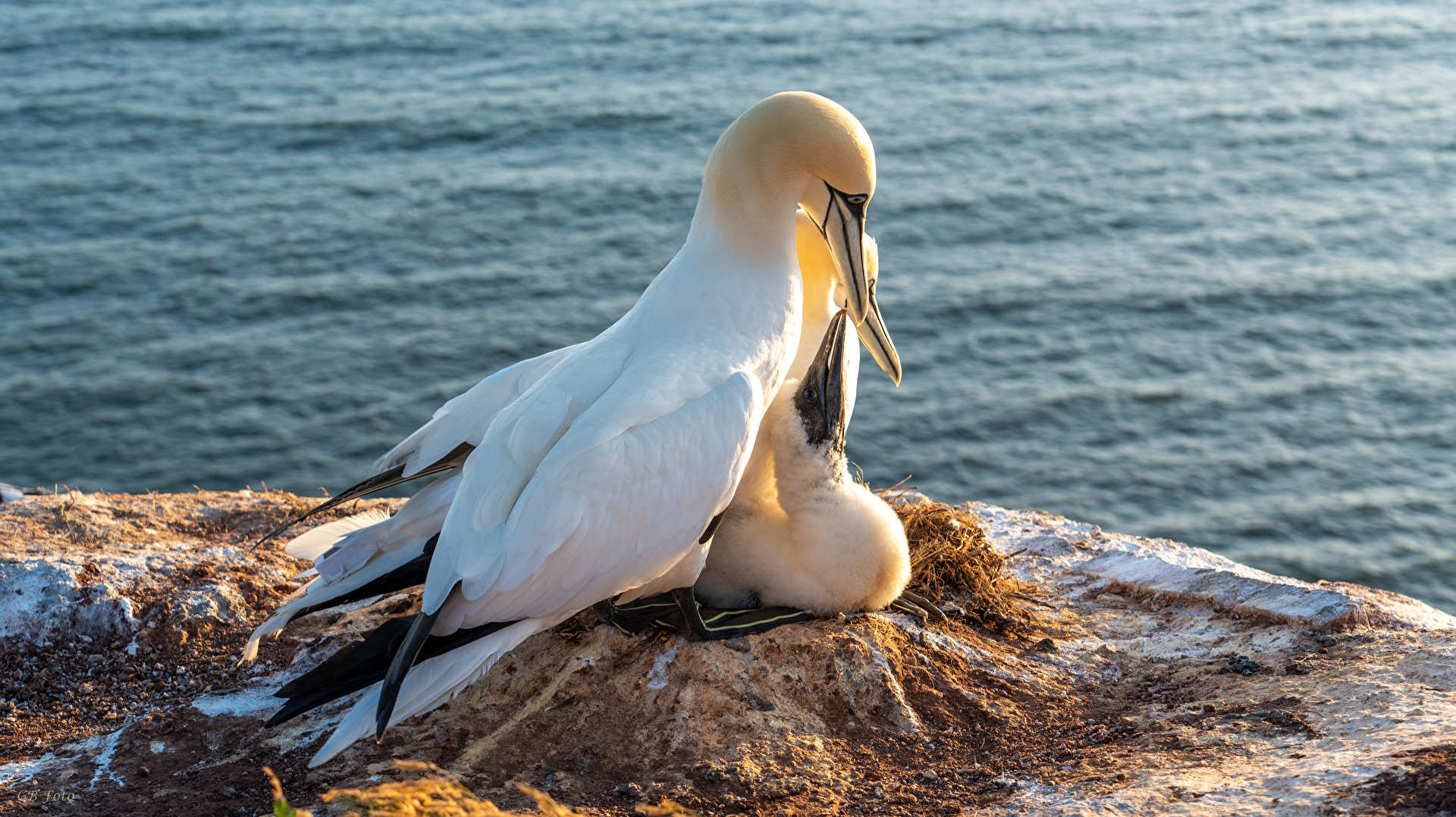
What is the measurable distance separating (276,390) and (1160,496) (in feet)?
28.0

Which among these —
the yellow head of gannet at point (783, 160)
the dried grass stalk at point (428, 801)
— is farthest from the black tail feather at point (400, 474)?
the dried grass stalk at point (428, 801)

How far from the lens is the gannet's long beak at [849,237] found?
4.41m

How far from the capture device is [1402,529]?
10.9 m

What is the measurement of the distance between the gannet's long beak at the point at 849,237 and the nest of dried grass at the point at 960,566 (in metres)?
0.92

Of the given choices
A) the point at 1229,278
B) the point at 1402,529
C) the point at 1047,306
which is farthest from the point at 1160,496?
the point at 1229,278

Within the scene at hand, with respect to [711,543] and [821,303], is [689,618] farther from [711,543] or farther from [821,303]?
[821,303]

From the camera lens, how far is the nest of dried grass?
4.70 meters

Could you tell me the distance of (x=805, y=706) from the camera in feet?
13.0

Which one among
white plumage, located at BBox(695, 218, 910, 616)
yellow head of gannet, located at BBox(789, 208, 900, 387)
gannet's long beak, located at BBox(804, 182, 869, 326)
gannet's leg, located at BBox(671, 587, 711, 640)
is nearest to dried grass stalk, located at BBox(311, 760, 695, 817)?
gannet's leg, located at BBox(671, 587, 711, 640)

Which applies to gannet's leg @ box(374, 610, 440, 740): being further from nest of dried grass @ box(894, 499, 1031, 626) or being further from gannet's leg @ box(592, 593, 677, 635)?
nest of dried grass @ box(894, 499, 1031, 626)

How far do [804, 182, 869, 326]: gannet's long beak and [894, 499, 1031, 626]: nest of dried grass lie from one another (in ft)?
3.01

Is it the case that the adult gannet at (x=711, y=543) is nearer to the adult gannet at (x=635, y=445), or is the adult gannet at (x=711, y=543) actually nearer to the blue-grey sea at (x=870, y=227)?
the adult gannet at (x=635, y=445)

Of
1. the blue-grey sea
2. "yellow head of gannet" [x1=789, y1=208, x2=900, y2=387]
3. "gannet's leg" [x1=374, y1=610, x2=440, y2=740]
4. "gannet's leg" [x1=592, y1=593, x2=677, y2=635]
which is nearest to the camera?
"gannet's leg" [x1=374, y1=610, x2=440, y2=740]

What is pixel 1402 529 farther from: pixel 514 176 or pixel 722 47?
pixel 722 47
